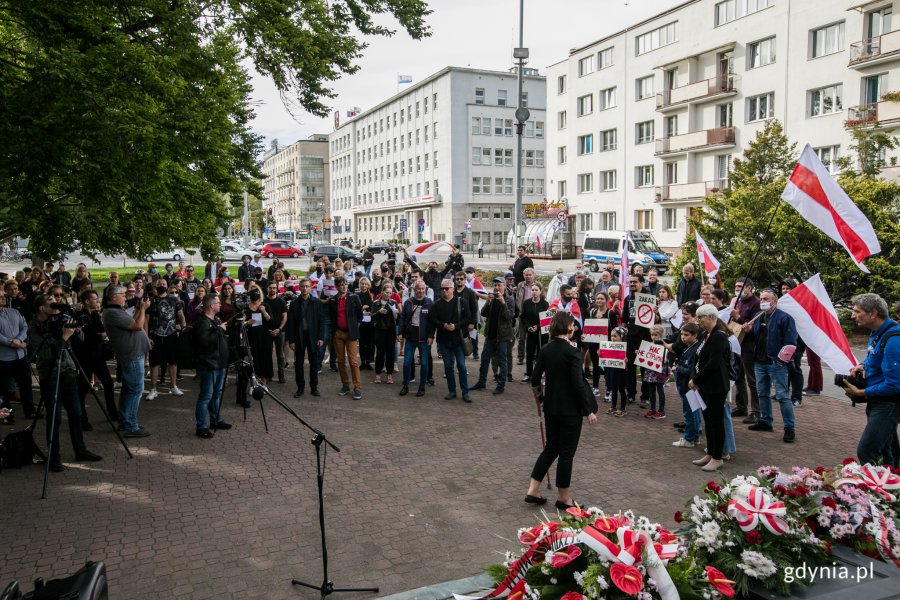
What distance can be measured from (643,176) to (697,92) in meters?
8.02

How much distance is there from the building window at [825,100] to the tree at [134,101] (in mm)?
31258

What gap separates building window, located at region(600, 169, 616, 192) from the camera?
5375 cm

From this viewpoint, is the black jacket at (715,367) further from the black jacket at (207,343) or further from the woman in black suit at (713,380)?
the black jacket at (207,343)

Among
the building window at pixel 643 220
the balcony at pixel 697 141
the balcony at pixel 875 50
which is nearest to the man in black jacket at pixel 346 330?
the balcony at pixel 875 50

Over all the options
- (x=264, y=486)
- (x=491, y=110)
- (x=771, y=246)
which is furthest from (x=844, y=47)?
(x=491, y=110)

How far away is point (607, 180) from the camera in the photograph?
54375 millimetres

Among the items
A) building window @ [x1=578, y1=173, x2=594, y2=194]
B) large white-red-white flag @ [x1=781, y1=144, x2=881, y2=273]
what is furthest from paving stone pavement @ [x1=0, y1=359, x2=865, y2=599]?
building window @ [x1=578, y1=173, x2=594, y2=194]

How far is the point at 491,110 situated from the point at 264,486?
7570 cm

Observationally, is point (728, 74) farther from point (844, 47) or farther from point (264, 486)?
point (264, 486)

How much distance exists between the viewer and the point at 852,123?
1297 inches

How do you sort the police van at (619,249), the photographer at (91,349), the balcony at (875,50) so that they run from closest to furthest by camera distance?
the photographer at (91,349), the balcony at (875,50), the police van at (619,249)

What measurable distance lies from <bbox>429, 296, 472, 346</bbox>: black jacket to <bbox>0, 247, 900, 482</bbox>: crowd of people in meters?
0.02

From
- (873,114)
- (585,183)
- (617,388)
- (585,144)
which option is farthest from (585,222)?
(617,388)

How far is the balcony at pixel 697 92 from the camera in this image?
1674 inches
